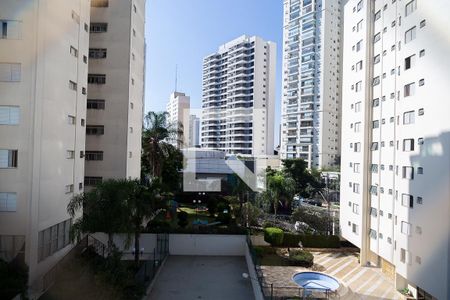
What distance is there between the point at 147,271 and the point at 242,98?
52.4 meters

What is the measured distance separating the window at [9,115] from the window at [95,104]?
6.98m

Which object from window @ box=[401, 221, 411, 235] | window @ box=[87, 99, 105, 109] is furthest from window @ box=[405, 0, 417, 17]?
window @ box=[87, 99, 105, 109]

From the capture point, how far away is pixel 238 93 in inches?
2485

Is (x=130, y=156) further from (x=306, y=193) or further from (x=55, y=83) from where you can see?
(x=306, y=193)

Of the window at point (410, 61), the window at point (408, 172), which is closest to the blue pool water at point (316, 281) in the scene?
the window at point (408, 172)

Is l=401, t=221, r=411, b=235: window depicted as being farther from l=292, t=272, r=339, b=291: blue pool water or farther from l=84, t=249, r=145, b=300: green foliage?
l=84, t=249, r=145, b=300: green foliage

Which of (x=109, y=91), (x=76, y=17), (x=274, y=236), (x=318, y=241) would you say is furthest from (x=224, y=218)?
(x=76, y=17)

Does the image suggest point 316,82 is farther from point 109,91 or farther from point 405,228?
point 405,228

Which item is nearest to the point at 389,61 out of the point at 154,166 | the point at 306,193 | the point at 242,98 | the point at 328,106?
the point at 154,166

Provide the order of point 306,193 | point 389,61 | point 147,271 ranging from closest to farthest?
point 147,271 → point 389,61 → point 306,193

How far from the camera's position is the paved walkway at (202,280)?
1164 cm

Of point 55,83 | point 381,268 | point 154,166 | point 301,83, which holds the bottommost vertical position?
point 381,268

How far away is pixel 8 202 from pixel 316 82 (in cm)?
5048

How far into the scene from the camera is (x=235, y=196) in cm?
2217
